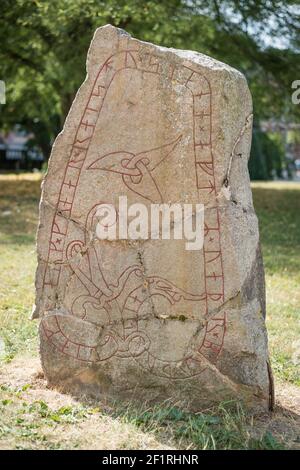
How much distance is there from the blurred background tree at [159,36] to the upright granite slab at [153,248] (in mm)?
7517

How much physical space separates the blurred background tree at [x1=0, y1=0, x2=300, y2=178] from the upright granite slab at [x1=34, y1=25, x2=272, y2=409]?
7.52 meters

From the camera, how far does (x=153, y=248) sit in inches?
166

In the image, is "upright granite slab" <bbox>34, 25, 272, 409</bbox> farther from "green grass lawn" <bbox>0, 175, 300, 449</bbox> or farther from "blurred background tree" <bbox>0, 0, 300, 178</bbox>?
"blurred background tree" <bbox>0, 0, 300, 178</bbox>

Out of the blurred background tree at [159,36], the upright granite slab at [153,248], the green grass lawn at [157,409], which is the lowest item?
the green grass lawn at [157,409]

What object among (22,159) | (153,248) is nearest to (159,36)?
(153,248)

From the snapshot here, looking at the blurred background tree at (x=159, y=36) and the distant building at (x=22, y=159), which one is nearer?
the blurred background tree at (x=159, y=36)

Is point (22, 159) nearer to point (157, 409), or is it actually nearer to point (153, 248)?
point (153, 248)

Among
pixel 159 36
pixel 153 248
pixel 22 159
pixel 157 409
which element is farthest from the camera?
pixel 22 159

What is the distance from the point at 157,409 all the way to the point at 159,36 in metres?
8.73

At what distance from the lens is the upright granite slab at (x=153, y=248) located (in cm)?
413

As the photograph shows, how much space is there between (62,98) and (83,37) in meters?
3.61

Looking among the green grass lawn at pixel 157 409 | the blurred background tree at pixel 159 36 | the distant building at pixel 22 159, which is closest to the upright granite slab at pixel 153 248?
the green grass lawn at pixel 157 409

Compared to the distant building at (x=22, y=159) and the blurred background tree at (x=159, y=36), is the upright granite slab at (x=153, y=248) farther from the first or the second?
the distant building at (x=22, y=159)

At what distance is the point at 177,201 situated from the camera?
419 centimetres
